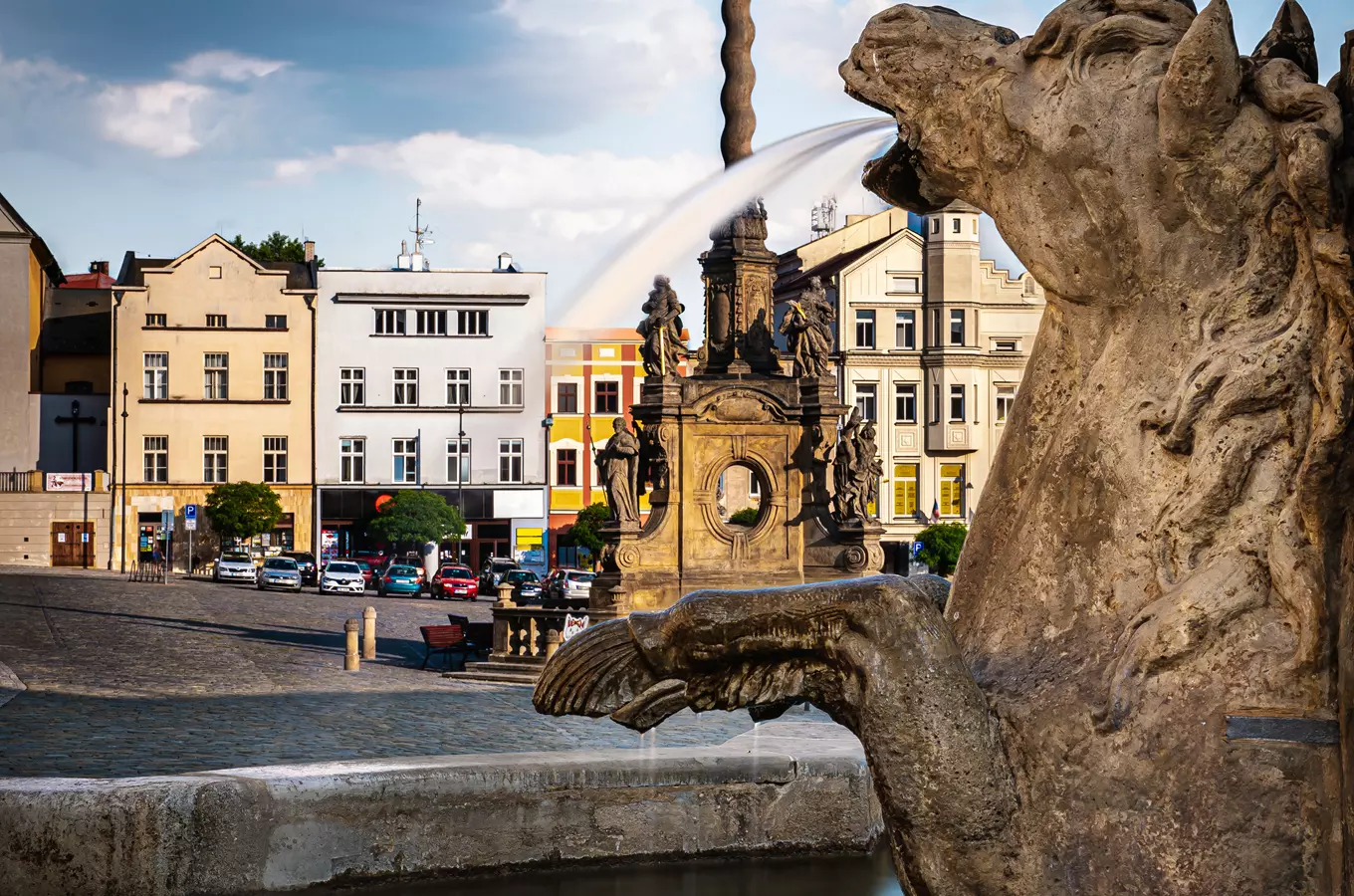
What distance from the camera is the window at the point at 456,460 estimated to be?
218 ft

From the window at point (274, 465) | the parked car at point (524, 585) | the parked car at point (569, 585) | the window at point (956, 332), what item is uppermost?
the window at point (956, 332)

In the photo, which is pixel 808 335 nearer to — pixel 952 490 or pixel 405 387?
pixel 952 490

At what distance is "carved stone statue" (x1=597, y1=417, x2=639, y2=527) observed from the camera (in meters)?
28.8

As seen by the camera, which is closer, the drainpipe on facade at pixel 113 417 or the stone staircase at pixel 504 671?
the stone staircase at pixel 504 671

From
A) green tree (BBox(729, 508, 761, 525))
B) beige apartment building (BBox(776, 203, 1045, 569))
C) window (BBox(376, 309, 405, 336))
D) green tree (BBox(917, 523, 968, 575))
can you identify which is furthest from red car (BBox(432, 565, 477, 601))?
window (BBox(376, 309, 405, 336))

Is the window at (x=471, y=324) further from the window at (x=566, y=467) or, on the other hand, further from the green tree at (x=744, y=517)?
the green tree at (x=744, y=517)

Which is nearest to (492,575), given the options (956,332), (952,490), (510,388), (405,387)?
(405,387)

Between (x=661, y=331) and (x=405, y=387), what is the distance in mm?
38528

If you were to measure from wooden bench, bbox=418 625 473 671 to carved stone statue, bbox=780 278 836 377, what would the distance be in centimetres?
850

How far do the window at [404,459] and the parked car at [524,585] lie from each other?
1900 centimetres

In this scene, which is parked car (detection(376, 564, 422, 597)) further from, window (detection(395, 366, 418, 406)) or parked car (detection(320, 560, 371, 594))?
window (detection(395, 366, 418, 406))

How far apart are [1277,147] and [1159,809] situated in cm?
110

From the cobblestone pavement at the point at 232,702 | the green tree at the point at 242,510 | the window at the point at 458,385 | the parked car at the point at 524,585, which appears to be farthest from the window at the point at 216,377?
the cobblestone pavement at the point at 232,702

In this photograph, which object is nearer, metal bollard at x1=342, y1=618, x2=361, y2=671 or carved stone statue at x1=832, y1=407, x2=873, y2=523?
metal bollard at x1=342, y1=618, x2=361, y2=671
